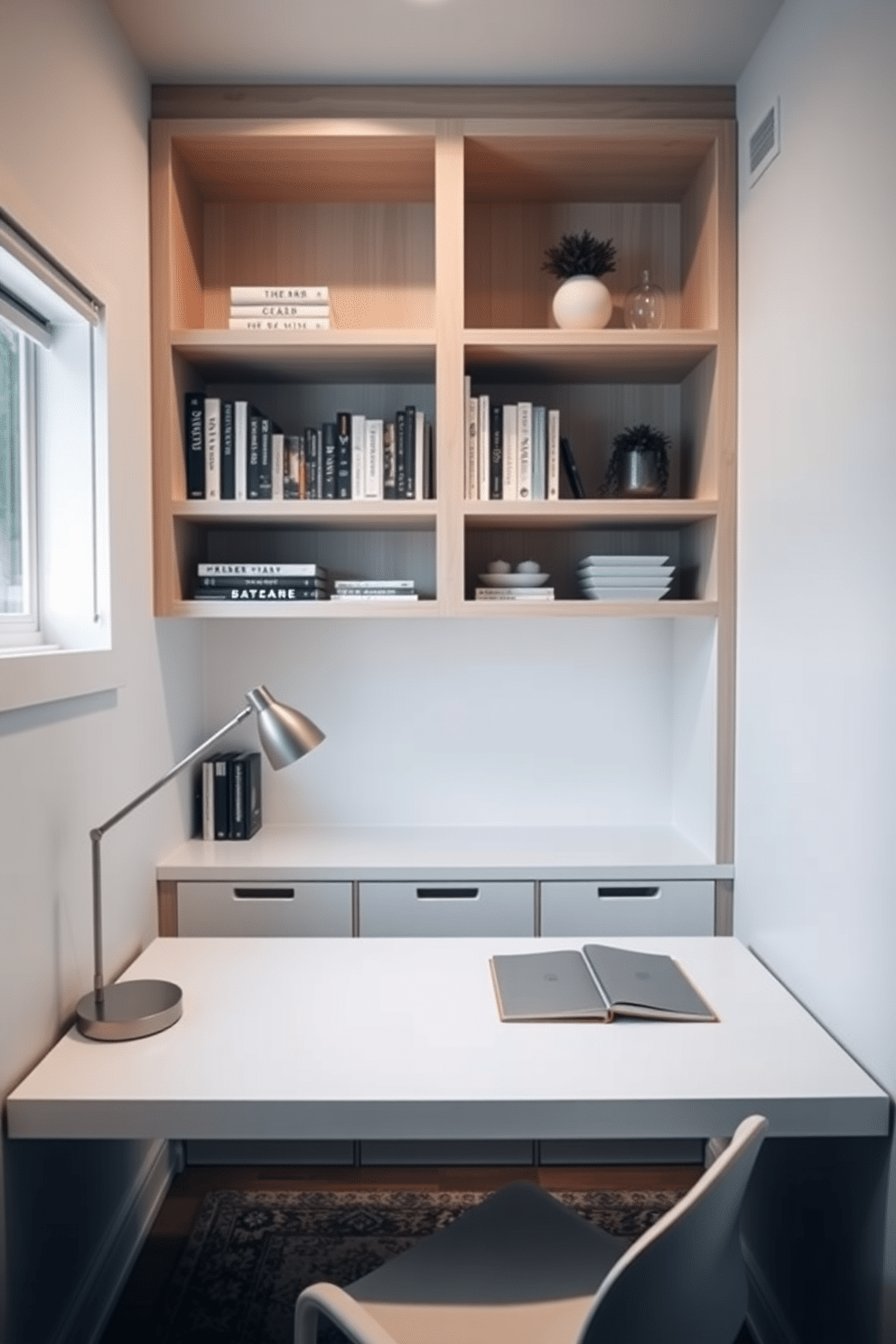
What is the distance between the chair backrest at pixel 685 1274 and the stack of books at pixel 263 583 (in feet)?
5.21

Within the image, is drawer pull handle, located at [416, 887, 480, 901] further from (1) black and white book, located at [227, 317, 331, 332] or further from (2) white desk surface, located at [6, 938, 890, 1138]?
(1) black and white book, located at [227, 317, 331, 332]

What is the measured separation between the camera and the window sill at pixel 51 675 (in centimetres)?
141

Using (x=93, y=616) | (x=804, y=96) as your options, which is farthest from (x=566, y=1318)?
(x=804, y=96)

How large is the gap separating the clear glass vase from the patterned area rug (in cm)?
212

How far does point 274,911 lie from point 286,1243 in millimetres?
706

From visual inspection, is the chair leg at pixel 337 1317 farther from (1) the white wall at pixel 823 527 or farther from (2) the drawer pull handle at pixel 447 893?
(2) the drawer pull handle at pixel 447 893

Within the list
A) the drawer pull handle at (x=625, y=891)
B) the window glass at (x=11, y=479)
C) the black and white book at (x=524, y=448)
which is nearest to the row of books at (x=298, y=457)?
the black and white book at (x=524, y=448)

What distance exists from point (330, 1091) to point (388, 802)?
55.0 inches

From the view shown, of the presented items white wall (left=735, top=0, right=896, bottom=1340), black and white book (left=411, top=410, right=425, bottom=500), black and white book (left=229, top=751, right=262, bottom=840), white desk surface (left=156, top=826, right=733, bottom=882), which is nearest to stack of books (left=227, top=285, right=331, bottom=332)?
black and white book (left=411, top=410, right=425, bottom=500)

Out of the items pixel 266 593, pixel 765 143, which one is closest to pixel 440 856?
pixel 266 593

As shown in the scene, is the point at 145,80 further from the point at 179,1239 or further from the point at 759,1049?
the point at 179,1239

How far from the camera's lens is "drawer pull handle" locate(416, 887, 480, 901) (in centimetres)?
230

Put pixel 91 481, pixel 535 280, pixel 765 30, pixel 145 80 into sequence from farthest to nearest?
pixel 535 280 < pixel 145 80 < pixel 765 30 < pixel 91 481

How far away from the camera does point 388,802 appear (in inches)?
109
